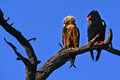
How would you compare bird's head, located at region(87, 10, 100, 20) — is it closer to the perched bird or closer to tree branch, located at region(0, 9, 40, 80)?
the perched bird

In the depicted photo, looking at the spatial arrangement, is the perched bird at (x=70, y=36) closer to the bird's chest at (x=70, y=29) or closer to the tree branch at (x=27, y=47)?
the bird's chest at (x=70, y=29)

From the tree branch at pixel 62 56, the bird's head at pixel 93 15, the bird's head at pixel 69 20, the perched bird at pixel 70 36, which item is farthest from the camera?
the bird's head at pixel 93 15

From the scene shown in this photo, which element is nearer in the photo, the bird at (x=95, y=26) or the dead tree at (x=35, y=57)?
the dead tree at (x=35, y=57)

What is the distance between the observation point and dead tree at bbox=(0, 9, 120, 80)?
4.33 metres

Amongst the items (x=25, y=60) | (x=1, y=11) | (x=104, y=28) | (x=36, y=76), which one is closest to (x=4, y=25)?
(x=1, y=11)

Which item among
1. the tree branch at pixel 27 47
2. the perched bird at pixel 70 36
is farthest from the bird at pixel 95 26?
the tree branch at pixel 27 47

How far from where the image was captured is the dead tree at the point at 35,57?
4.33 m

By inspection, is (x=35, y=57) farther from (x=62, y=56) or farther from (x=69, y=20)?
(x=69, y=20)

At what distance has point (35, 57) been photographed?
14.7 feet

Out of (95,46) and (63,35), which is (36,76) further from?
(63,35)

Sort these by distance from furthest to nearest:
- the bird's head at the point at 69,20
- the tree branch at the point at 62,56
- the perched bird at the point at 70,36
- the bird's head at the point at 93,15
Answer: the bird's head at the point at 93,15 → the bird's head at the point at 69,20 → the perched bird at the point at 70,36 → the tree branch at the point at 62,56

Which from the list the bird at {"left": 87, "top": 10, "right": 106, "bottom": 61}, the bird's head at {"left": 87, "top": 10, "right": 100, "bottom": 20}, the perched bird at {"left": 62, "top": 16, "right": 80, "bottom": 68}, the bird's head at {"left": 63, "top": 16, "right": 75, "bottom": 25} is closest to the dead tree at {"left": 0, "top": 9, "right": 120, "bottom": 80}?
the perched bird at {"left": 62, "top": 16, "right": 80, "bottom": 68}

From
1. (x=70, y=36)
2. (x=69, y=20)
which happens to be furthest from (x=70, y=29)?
(x=69, y=20)

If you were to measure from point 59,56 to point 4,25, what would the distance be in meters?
1.20
